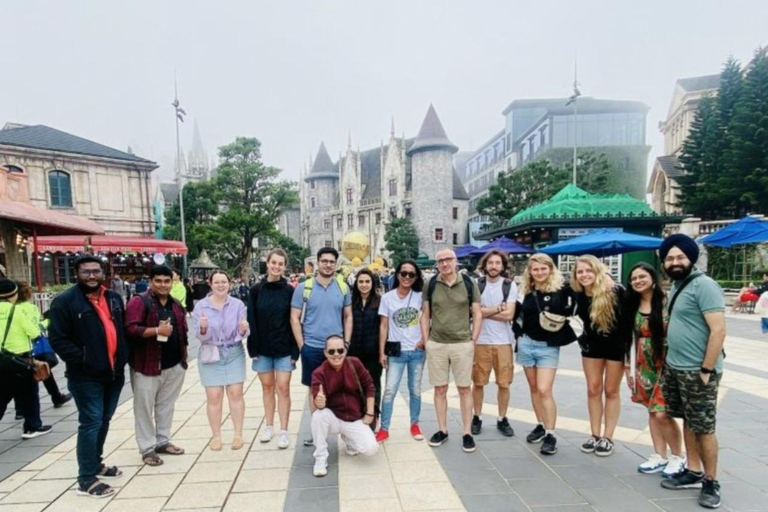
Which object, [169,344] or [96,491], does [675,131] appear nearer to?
[169,344]

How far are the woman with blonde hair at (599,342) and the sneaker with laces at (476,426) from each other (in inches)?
39.4

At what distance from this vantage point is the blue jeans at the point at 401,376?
4.03 metres

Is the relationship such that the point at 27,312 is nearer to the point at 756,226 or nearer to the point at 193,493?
the point at 193,493

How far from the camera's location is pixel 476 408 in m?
4.38

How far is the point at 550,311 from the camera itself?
3.78 meters

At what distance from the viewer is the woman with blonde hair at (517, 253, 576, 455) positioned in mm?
3770

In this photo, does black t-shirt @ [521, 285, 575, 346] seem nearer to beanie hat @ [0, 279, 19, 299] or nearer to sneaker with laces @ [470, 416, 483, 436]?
sneaker with laces @ [470, 416, 483, 436]

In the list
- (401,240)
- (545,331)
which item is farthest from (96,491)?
(401,240)

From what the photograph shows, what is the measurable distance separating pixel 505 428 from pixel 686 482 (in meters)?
1.55

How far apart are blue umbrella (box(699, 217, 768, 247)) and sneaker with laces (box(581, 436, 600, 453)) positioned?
41.2 ft

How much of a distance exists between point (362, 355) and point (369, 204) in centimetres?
4486

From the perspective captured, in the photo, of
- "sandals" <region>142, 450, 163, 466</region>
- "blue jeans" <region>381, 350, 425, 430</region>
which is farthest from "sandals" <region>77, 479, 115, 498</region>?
"blue jeans" <region>381, 350, 425, 430</region>

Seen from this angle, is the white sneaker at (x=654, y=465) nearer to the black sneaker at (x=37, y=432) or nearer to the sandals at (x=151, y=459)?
the sandals at (x=151, y=459)

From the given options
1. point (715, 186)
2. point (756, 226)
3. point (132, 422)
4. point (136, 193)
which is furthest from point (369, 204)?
point (132, 422)
